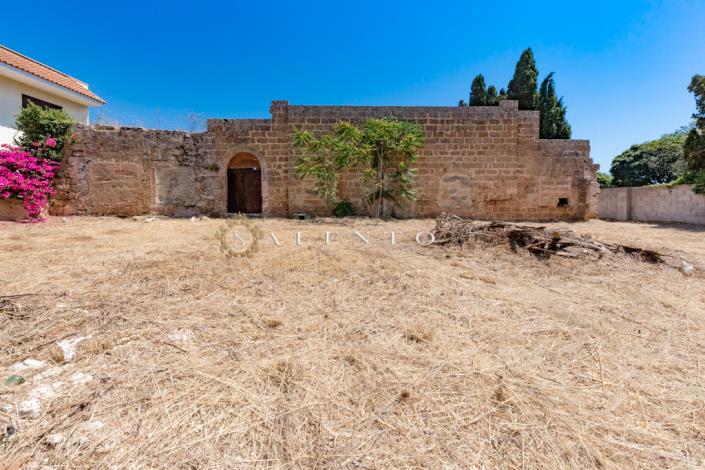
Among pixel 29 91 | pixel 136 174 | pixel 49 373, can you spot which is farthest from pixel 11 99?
pixel 49 373

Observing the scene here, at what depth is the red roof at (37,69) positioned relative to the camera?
10.8 m

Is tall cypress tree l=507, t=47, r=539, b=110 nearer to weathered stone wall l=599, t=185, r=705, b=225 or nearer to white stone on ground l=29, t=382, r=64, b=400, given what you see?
weathered stone wall l=599, t=185, r=705, b=225

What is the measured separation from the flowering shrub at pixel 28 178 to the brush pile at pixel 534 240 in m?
11.3

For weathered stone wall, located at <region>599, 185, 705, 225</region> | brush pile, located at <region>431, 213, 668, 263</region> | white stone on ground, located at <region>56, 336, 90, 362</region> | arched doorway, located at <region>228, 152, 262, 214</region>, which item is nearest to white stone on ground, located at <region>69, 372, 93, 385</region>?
white stone on ground, located at <region>56, 336, 90, 362</region>

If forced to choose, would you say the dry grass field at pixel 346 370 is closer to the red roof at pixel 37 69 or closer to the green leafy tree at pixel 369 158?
the green leafy tree at pixel 369 158

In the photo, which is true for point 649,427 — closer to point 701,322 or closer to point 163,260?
point 701,322

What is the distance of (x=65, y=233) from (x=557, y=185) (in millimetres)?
14694

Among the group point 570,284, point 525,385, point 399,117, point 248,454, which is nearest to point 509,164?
point 399,117

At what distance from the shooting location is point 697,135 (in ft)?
36.4

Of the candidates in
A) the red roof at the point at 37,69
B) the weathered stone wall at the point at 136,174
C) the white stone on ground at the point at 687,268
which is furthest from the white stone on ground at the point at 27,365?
the red roof at the point at 37,69

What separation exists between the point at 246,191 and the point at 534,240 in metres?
10.1

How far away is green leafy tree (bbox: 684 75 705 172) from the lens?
10609mm

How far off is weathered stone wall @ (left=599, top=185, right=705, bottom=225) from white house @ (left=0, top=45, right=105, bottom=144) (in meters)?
22.5

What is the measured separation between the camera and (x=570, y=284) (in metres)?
3.79
